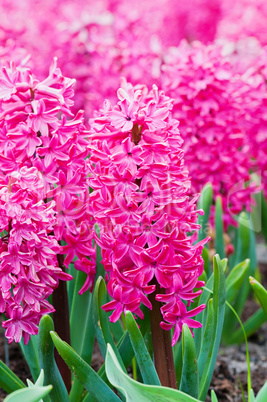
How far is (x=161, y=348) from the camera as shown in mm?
1343

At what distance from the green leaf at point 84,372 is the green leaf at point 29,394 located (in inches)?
8.7

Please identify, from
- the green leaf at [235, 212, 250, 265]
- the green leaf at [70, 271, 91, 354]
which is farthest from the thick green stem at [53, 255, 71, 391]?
the green leaf at [235, 212, 250, 265]

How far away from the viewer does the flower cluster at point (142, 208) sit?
1198 mm

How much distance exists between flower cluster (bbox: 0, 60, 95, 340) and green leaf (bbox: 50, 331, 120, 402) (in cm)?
12

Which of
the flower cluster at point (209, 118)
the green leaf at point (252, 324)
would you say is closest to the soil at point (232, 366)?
the green leaf at point (252, 324)

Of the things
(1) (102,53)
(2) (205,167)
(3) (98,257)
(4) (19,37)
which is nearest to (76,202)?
(3) (98,257)

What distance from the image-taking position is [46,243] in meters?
1.22

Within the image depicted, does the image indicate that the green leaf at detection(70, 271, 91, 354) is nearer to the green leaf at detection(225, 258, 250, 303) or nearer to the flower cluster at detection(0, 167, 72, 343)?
the flower cluster at detection(0, 167, 72, 343)

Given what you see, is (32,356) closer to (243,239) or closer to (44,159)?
(44,159)

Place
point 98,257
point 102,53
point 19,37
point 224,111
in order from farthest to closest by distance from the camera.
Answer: point 19,37, point 102,53, point 224,111, point 98,257

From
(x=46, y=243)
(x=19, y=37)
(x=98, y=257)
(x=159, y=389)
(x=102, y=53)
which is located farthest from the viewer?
(x=19, y=37)

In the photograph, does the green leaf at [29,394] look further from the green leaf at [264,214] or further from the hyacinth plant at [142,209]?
the green leaf at [264,214]

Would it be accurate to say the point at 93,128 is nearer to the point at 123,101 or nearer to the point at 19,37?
the point at 123,101

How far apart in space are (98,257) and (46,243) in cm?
34
